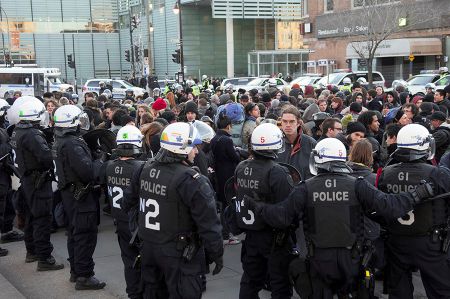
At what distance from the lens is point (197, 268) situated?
4.64m

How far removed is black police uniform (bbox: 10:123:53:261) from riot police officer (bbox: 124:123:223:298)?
2903 millimetres

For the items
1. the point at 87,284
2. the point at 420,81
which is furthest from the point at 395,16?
the point at 87,284

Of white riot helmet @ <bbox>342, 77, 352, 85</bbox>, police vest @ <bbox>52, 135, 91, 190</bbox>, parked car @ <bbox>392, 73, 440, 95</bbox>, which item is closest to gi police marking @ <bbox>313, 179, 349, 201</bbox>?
police vest @ <bbox>52, 135, 91, 190</bbox>

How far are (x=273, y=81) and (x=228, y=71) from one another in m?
26.1

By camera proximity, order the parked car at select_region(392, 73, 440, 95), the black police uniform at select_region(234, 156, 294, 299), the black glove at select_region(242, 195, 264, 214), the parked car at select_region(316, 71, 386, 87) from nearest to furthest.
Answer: the black glove at select_region(242, 195, 264, 214) < the black police uniform at select_region(234, 156, 294, 299) < the parked car at select_region(392, 73, 440, 95) < the parked car at select_region(316, 71, 386, 87)

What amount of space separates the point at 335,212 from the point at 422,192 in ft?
2.33

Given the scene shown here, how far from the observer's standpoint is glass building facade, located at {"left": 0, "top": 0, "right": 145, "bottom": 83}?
186 feet

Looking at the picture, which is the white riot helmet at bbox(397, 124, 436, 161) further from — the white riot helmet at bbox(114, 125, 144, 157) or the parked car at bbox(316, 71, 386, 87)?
the parked car at bbox(316, 71, 386, 87)

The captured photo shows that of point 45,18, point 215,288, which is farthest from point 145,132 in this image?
point 45,18

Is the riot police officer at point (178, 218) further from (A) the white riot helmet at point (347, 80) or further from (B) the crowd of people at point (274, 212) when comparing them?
(A) the white riot helmet at point (347, 80)

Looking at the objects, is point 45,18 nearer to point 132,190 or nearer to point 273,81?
point 273,81

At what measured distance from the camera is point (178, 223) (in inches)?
179

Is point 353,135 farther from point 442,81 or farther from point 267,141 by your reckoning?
point 442,81

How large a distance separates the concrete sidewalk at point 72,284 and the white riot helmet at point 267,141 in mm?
1965
